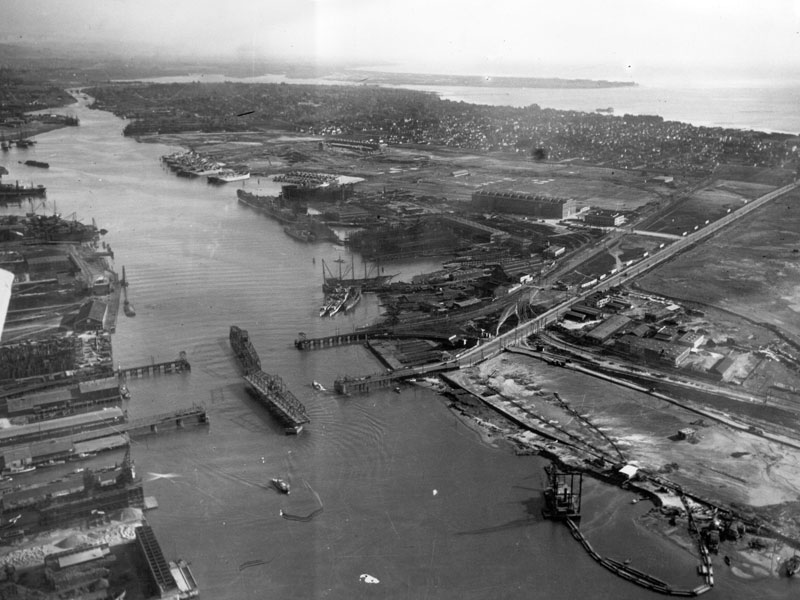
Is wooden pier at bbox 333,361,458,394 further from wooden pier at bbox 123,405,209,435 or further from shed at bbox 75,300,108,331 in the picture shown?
shed at bbox 75,300,108,331

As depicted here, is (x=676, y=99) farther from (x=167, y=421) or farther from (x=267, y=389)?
(x=167, y=421)

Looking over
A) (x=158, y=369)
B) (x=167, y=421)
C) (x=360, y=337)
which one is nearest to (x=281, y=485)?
(x=167, y=421)

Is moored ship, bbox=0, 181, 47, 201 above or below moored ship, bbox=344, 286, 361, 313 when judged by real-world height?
above

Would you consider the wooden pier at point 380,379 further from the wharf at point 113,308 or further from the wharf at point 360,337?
the wharf at point 113,308

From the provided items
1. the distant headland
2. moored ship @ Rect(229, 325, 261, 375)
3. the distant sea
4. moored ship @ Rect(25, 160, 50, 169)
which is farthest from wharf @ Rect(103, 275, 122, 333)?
the distant headland

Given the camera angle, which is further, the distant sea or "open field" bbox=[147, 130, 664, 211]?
the distant sea

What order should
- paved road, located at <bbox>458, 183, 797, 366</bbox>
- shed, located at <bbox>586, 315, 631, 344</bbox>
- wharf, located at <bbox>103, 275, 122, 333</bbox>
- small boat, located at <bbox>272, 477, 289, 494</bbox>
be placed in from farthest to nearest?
wharf, located at <bbox>103, 275, 122, 333</bbox> → shed, located at <bbox>586, 315, 631, 344</bbox> → paved road, located at <bbox>458, 183, 797, 366</bbox> → small boat, located at <bbox>272, 477, 289, 494</bbox>

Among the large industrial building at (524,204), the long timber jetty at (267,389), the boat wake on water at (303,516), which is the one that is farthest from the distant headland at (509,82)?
the boat wake on water at (303,516)
